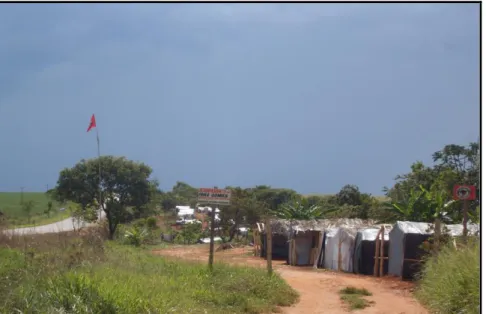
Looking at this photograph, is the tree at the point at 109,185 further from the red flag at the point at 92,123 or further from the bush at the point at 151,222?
the red flag at the point at 92,123

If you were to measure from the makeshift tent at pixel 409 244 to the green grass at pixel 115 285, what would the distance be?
21.7 feet

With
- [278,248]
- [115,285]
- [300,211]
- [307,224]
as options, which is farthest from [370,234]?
[115,285]

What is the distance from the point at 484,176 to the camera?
7688mm

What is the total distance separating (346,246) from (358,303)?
1121cm

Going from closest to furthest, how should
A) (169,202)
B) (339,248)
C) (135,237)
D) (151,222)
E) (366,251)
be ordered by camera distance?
1. (366,251)
2. (339,248)
3. (135,237)
4. (151,222)
5. (169,202)

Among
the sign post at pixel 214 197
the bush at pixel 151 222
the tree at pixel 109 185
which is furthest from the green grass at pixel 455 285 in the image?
the bush at pixel 151 222

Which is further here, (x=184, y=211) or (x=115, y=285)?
(x=184, y=211)

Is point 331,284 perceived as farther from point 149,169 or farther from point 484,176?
point 149,169

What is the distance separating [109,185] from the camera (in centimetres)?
4228

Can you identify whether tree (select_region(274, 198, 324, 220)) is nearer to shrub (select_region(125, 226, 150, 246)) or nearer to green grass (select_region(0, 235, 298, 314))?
shrub (select_region(125, 226, 150, 246))

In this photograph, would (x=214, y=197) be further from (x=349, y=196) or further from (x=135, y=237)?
(x=349, y=196)

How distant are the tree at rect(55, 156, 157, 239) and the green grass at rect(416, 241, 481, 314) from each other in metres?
32.2

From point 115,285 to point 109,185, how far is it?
3447 cm

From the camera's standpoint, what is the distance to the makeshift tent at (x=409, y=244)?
18.1m
